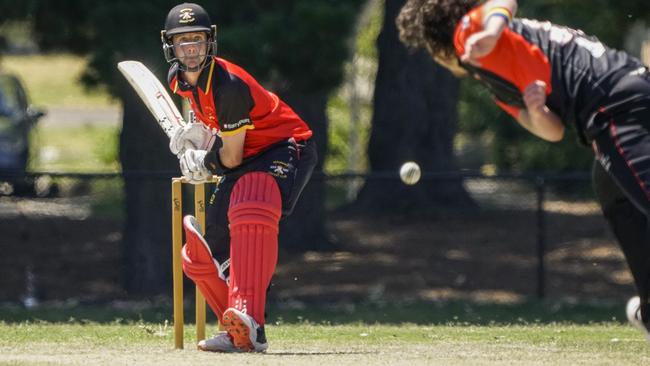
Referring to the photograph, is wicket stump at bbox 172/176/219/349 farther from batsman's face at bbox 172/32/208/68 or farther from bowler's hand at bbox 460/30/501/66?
bowler's hand at bbox 460/30/501/66

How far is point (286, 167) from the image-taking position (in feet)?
24.7

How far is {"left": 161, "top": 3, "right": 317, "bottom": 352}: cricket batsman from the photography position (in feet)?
24.0

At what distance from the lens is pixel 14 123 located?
20.5 m

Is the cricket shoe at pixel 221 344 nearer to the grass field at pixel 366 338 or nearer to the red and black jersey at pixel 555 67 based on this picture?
the grass field at pixel 366 338

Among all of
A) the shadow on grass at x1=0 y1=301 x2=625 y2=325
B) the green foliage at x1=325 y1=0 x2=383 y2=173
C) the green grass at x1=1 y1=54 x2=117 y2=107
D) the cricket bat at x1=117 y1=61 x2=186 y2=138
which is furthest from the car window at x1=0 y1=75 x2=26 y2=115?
the green grass at x1=1 y1=54 x2=117 y2=107

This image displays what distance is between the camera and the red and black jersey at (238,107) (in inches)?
289

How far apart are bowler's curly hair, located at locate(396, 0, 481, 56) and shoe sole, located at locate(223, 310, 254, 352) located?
1944 mm

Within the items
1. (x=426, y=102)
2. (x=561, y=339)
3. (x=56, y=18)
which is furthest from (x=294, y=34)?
(x=426, y=102)

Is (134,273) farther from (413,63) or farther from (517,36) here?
(517,36)

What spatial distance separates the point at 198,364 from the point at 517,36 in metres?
2.27

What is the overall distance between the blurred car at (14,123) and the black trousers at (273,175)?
11690 millimetres

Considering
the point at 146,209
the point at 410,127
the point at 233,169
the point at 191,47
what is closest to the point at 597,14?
the point at 410,127

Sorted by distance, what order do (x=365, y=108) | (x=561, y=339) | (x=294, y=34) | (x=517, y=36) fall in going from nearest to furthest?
(x=517, y=36)
(x=561, y=339)
(x=294, y=34)
(x=365, y=108)

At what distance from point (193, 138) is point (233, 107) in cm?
42
